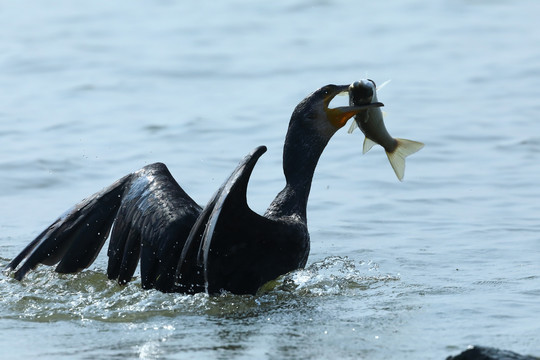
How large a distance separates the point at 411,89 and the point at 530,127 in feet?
5.98

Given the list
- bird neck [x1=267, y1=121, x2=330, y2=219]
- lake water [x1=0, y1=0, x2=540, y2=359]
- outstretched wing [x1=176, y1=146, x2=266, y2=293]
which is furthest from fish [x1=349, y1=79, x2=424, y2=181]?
outstretched wing [x1=176, y1=146, x2=266, y2=293]

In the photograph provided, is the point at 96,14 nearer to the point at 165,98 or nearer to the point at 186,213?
the point at 165,98

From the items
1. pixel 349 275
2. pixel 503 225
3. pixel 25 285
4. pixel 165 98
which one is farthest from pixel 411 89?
pixel 25 285

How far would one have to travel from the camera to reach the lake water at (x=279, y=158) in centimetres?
592

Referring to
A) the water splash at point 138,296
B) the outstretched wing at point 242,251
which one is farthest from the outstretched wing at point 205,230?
the water splash at point 138,296

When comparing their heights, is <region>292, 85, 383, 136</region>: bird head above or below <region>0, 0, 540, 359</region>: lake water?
above

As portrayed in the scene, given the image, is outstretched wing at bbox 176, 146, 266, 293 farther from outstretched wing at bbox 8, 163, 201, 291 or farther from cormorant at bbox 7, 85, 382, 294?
outstretched wing at bbox 8, 163, 201, 291

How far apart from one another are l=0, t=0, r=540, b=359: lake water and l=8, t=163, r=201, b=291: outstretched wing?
0.14 m

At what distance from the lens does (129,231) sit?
6824 millimetres

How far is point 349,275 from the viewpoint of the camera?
7.17 metres

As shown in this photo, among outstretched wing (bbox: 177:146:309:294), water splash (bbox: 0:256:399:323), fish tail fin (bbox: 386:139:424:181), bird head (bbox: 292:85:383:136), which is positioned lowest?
water splash (bbox: 0:256:399:323)

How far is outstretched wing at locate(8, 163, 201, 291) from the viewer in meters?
6.57

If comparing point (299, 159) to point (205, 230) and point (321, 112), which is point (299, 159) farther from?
point (205, 230)

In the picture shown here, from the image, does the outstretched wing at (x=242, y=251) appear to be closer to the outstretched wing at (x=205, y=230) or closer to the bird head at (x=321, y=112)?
the outstretched wing at (x=205, y=230)
